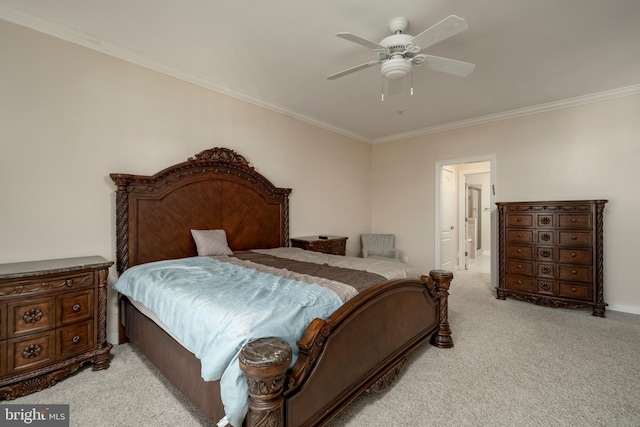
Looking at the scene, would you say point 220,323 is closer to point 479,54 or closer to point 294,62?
point 294,62

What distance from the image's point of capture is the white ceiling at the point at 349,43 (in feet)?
6.69

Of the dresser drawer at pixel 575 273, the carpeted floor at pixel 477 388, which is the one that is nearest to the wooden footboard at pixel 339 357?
the carpeted floor at pixel 477 388

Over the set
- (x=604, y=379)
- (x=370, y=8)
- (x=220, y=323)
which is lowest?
(x=604, y=379)

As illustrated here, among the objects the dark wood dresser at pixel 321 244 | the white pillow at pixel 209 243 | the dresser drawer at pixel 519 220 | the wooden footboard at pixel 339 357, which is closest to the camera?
the wooden footboard at pixel 339 357

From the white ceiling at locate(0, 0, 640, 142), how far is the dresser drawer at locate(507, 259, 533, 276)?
2177 millimetres

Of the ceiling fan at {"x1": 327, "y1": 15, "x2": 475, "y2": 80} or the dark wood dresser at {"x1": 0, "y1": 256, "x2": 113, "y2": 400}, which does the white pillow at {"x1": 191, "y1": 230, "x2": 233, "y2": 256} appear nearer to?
the dark wood dresser at {"x1": 0, "y1": 256, "x2": 113, "y2": 400}

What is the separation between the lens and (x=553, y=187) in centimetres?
381

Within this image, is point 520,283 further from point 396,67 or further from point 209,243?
point 209,243

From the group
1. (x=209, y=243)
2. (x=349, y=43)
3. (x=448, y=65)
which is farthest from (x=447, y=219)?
(x=209, y=243)

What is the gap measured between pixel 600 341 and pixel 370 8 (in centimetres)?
357

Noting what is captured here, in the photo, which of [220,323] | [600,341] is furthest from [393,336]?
[600,341]

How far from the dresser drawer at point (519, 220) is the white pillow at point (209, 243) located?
3.65 metres

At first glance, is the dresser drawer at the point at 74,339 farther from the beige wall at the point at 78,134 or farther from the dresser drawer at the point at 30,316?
the beige wall at the point at 78,134

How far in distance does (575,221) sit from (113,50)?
17.4 ft
